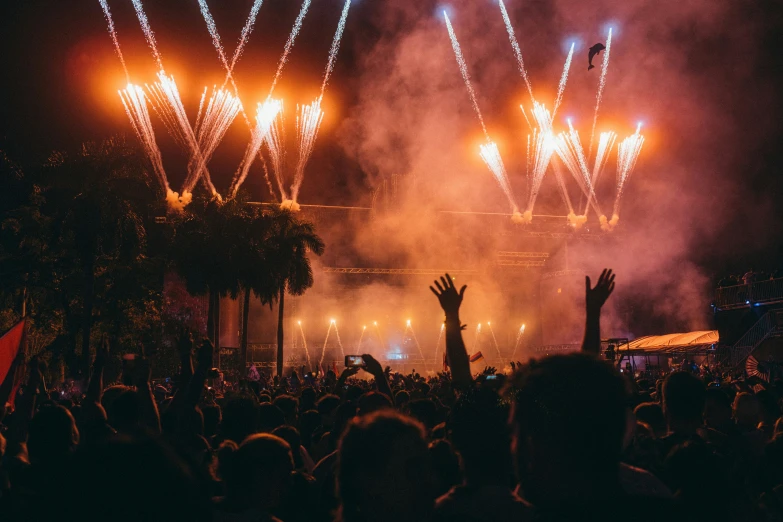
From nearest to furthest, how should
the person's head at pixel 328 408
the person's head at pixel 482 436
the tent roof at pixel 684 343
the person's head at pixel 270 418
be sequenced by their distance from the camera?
the person's head at pixel 482 436, the person's head at pixel 270 418, the person's head at pixel 328 408, the tent roof at pixel 684 343

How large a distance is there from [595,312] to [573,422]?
93.5 inches

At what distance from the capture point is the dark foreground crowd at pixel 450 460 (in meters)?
1.54

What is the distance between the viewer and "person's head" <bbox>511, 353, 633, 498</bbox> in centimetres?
222

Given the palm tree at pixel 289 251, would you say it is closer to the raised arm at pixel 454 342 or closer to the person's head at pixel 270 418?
the person's head at pixel 270 418

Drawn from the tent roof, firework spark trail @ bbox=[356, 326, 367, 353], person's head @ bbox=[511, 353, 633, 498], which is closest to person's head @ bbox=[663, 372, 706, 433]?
person's head @ bbox=[511, 353, 633, 498]

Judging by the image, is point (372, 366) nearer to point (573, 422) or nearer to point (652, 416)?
point (652, 416)

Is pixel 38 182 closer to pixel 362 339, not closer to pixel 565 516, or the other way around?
pixel 565 516

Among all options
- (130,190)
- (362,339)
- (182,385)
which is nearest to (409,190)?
(362,339)

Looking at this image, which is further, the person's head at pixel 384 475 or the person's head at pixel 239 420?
the person's head at pixel 239 420

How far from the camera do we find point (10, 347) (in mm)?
8461

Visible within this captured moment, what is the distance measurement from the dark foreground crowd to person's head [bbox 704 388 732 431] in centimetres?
1

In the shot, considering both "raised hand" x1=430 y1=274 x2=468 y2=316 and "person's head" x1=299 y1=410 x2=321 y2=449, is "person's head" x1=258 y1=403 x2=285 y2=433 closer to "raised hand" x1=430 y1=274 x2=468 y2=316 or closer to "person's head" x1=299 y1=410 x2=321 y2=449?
"person's head" x1=299 y1=410 x2=321 y2=449

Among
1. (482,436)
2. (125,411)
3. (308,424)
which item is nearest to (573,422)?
(482,436)

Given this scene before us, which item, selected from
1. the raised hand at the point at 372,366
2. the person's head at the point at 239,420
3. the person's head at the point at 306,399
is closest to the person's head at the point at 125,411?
the person's head at the point at 239,420
